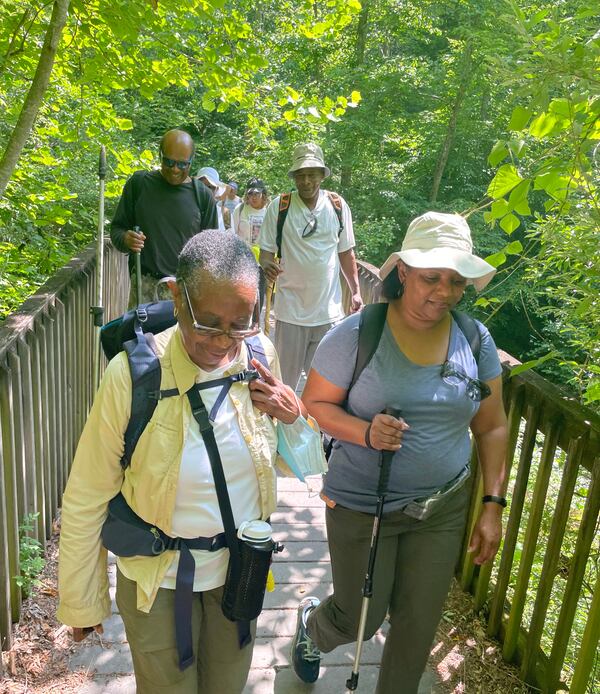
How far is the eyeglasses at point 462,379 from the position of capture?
8.37 feet

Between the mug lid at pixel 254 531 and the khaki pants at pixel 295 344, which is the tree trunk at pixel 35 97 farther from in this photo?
the mug lid at pixel 254 531

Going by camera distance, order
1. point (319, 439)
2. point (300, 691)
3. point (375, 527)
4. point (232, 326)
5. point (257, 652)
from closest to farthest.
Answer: point (232, 326), point (319, 439), point (375, 527), point (300, 691), point (257, 652)

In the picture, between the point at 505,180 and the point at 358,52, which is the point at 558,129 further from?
the point at 358,52

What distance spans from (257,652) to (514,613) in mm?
1297

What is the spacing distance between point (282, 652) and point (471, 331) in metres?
1.93

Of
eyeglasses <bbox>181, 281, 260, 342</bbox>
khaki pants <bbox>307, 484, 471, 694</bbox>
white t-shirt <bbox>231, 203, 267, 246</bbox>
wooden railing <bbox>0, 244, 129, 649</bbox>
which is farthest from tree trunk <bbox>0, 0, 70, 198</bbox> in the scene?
white t-shirt <bbox>231, 203, 267, 246</bbox>

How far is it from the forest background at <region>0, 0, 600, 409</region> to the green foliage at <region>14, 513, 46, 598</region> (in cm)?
192

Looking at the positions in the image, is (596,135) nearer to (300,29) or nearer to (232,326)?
(232,326)

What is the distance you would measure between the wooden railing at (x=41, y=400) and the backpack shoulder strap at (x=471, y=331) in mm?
2009

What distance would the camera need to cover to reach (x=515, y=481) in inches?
144

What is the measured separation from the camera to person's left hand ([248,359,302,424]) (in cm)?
212

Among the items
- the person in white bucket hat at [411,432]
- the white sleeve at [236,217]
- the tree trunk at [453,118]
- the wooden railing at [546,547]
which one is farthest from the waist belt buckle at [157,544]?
the tree trunk at [453,118]

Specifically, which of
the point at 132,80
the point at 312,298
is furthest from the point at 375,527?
the point at 132,80

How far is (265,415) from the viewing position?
218 centimetres
